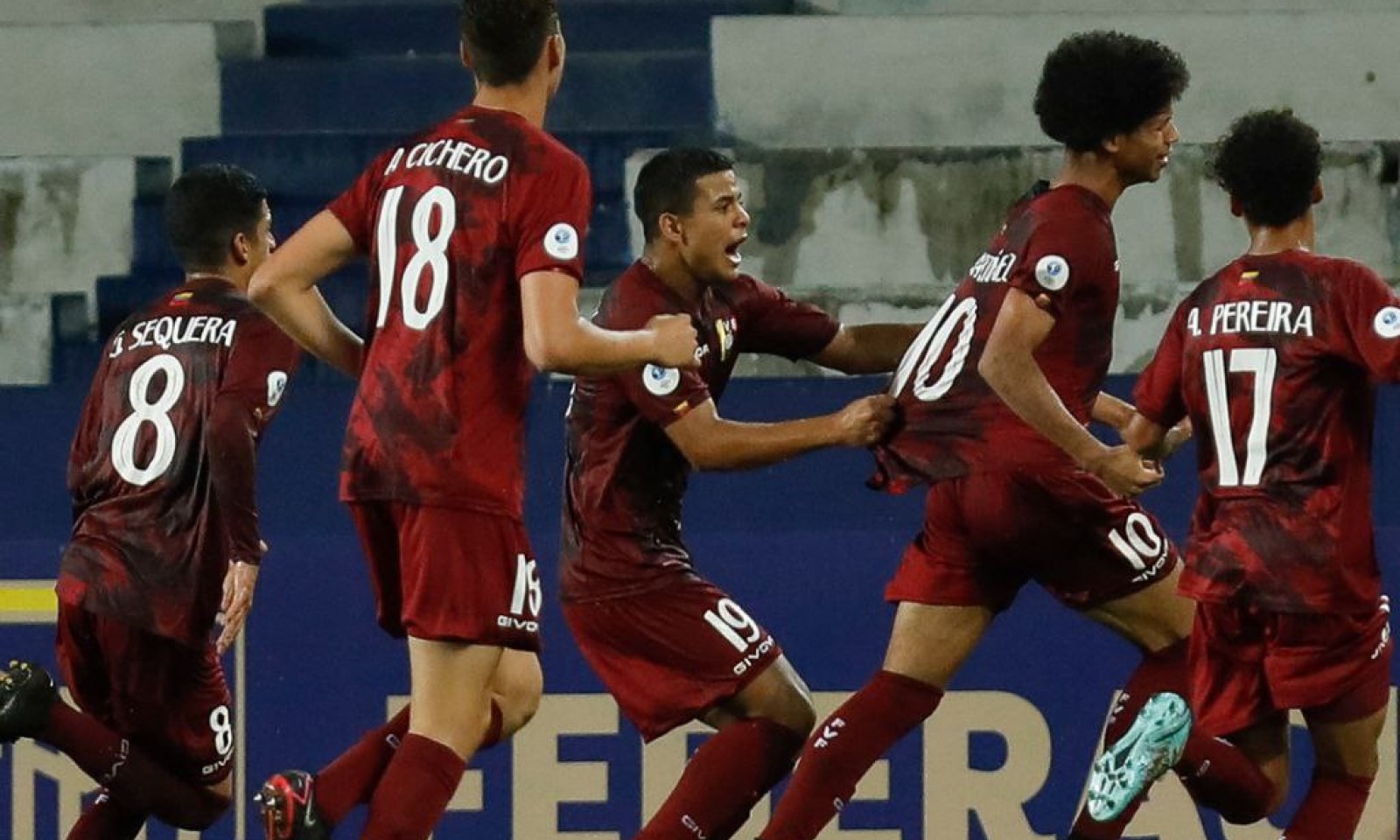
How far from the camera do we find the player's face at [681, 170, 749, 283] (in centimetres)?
573

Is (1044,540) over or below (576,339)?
below

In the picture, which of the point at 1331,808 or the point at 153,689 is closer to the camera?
the point at 1331,808

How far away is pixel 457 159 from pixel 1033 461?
55.0 inches

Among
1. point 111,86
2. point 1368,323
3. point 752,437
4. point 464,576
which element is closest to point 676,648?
point 752,437

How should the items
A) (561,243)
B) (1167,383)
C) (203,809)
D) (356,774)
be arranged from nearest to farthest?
(561,243)
(356,774)
(1167,383)
(203,809)

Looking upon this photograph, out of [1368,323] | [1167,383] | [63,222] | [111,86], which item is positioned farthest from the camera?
[111,86]

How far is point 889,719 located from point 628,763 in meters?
1.04

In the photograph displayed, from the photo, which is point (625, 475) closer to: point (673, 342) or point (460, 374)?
point (460, 374)

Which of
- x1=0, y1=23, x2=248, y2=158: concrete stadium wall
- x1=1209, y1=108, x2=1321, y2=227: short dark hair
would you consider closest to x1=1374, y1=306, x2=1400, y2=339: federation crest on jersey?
x1=1209, y1=108, x2=1321, y2=227: short dark hair

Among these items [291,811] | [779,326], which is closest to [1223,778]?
[779,326]

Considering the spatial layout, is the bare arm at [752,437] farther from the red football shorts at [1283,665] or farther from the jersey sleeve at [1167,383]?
the red football shorts at [1283,665]

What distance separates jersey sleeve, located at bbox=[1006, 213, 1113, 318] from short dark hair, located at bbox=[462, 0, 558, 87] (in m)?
1.09

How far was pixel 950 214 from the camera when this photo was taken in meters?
8.47

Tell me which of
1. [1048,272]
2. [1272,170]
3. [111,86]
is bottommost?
[1048,272]
